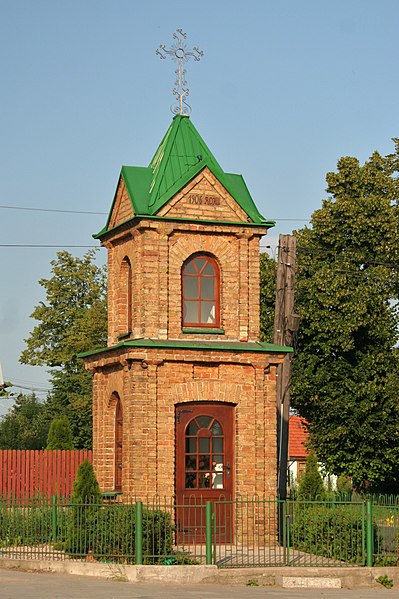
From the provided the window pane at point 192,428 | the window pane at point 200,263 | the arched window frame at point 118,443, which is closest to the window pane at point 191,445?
the window pane at point 192,428

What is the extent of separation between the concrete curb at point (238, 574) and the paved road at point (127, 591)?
0.70 ft

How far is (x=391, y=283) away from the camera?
38250mm

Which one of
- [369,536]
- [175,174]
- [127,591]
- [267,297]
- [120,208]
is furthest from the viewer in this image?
[267,297]

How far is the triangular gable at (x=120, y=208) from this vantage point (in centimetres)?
2317

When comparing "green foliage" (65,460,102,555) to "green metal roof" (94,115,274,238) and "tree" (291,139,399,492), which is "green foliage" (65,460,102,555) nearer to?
"green metal roof" (94,115,274,238)

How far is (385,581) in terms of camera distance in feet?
63.2

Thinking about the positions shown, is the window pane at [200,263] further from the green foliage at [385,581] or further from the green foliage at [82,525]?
the green foliage at [385,581]

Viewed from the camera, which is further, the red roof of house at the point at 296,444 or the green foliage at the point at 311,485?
the red roof of house at the point at 296,444

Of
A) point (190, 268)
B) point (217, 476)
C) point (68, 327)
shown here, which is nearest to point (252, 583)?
point (217, 476)

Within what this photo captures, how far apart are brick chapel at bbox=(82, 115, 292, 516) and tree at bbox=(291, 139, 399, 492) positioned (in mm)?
14659

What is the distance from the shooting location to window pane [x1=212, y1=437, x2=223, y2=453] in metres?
22.2

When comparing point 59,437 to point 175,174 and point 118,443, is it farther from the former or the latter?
point 175,174

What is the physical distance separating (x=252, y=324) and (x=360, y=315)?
48.9 feet

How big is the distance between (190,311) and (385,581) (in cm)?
666
